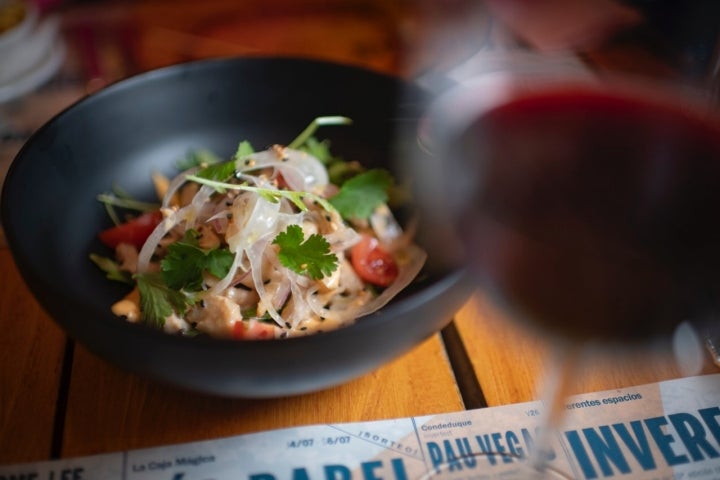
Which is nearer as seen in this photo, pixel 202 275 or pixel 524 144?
pixel 524 144

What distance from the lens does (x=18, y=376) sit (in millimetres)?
886

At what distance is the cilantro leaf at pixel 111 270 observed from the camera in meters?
0.94

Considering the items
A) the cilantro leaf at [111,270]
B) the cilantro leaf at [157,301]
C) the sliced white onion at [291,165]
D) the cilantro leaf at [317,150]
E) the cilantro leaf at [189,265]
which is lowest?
the cilantro leaf at [111,270]

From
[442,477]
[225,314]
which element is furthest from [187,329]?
[442,477]

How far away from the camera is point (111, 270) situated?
0.94 meters

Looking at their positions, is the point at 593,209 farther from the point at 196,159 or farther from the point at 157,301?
the point at 196,159

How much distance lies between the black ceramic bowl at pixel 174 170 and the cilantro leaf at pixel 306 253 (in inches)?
3.1

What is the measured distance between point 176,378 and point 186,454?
0.39 feet

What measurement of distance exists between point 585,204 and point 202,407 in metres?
0.51

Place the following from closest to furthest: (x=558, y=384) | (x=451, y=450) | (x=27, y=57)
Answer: (x=558, y=384) < (x=451, y=450) < (x=27, y=57)

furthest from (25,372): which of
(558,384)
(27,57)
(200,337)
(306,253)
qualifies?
(27,57)

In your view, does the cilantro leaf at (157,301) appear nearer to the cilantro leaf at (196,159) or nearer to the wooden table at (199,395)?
the wooden table at (199,395)

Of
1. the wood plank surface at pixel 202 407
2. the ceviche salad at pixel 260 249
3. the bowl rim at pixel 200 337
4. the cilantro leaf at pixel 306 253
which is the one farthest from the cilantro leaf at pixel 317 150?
the wood plank surface at pixel 202 407

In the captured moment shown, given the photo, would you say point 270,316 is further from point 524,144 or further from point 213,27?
point 213,27
